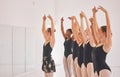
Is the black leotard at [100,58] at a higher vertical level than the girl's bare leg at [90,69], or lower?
higher

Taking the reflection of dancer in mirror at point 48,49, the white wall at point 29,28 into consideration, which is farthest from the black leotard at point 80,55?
the white wall at point 29,28

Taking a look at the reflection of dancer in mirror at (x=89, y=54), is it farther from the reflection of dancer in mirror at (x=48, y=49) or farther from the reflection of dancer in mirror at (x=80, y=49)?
the reflection of dancer in mirror at (x=48, y=49)

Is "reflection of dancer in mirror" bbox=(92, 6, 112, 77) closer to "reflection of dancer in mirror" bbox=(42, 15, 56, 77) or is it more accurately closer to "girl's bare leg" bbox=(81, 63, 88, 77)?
"girl's bare leg" bbox=(81, 63, 88, 77)

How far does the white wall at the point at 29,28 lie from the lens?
6.36 m

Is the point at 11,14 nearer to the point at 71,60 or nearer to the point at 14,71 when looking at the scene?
the point at 14,71

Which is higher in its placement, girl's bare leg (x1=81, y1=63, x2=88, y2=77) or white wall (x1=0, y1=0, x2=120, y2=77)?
white wall (x1=0, y1=0, x2=120, y2=77)

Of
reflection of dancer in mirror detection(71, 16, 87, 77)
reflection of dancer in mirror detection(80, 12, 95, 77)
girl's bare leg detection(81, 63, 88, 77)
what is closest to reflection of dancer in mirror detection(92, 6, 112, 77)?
reflection of dancer in mirror detection(80, 12, 95, 77)

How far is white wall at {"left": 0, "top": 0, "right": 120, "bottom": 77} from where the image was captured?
636 centimetres

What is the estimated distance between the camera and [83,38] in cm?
481

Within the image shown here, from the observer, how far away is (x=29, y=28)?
7750mm

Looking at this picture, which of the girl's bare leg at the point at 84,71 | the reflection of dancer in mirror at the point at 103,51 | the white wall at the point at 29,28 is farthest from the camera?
the white wall at the point at 29,28

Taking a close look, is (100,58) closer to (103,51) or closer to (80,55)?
(103,51)

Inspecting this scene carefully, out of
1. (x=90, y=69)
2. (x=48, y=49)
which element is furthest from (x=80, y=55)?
(x=48, y=49)

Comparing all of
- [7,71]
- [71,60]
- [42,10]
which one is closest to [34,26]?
[42,10]
